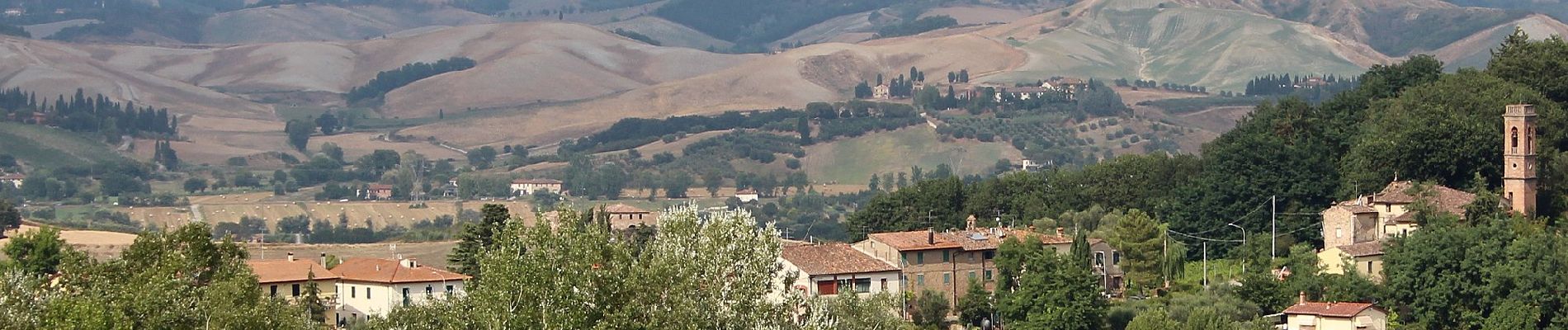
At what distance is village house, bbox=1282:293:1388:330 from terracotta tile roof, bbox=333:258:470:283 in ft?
77.7

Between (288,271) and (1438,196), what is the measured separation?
3438cm

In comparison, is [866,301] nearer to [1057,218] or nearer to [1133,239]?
[1133,239]

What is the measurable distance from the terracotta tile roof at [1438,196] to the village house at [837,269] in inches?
594

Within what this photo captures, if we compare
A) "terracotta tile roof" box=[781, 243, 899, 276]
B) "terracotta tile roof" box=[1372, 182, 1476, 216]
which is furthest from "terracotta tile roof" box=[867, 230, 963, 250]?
"terracotta tile roof" box=[1372, 182, 1476, 216]

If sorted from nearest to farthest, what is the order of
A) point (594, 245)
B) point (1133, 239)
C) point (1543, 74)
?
point (594, 245)
point (1133, 239)
point (1543, 74)

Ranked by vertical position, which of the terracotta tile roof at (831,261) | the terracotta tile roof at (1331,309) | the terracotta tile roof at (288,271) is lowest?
the terracotta tile roof at (1331,309)

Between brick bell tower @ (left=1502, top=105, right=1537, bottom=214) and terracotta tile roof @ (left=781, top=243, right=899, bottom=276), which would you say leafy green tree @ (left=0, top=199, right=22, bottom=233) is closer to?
terracotta tile roof @ (left=781, top=243, right=899, bottom=276)

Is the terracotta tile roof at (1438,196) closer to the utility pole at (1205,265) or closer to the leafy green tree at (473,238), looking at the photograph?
the utility pole at (1205,265)

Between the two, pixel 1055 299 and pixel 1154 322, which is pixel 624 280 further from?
pixel 1055 299

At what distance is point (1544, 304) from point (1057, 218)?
98.9 ft

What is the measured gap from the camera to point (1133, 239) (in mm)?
77000

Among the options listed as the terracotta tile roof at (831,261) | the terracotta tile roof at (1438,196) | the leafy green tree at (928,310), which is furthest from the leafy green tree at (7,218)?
the terracotta tile roof at (1438,196)

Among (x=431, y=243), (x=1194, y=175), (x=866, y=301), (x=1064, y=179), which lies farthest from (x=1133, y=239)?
(x=431, y=243)

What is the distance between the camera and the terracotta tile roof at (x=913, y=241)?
7275 centimetres
